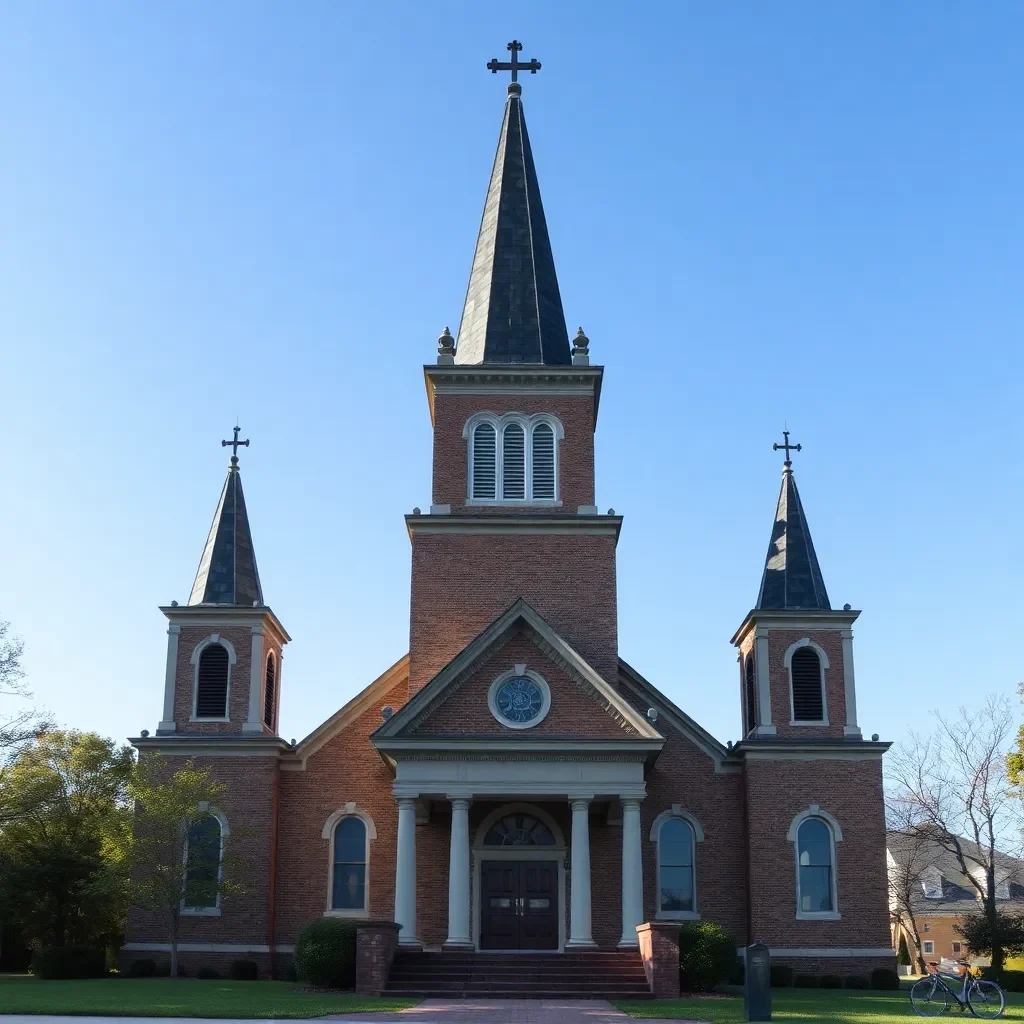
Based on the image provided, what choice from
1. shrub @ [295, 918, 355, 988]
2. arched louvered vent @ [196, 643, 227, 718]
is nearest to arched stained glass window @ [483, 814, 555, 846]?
shrub @ [295, 918, 355, 988]

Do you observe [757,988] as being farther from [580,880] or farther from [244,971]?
[244,971]

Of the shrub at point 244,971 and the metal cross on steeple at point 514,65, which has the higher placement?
the metal cross on steeple at point 514,65

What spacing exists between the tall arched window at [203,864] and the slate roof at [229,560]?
19.4 ft

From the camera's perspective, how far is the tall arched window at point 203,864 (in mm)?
31781

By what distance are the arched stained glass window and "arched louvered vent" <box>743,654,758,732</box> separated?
6732 mm

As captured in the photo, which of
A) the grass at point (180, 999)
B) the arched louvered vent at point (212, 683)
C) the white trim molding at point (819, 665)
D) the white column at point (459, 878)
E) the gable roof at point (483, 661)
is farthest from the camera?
the white trim molding at point (819, 665)

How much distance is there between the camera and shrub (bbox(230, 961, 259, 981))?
3172cm

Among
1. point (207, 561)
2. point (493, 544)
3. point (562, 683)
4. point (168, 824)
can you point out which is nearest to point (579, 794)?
point (562, 683)

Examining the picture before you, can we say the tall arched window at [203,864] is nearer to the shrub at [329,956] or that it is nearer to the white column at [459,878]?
the shrub at [329,956]

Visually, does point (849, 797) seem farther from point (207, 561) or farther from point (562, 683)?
point (207, 561)

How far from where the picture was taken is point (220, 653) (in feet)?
116

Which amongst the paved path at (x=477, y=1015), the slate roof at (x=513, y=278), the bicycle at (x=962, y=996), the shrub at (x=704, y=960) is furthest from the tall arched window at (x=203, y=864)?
the bicycle at (x=962, y=996)

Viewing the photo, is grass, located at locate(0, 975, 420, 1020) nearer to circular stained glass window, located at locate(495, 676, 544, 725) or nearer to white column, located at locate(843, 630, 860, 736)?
circular stained glass window, located at locate(495, 676, 544, 725)

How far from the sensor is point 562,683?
31.4 m
